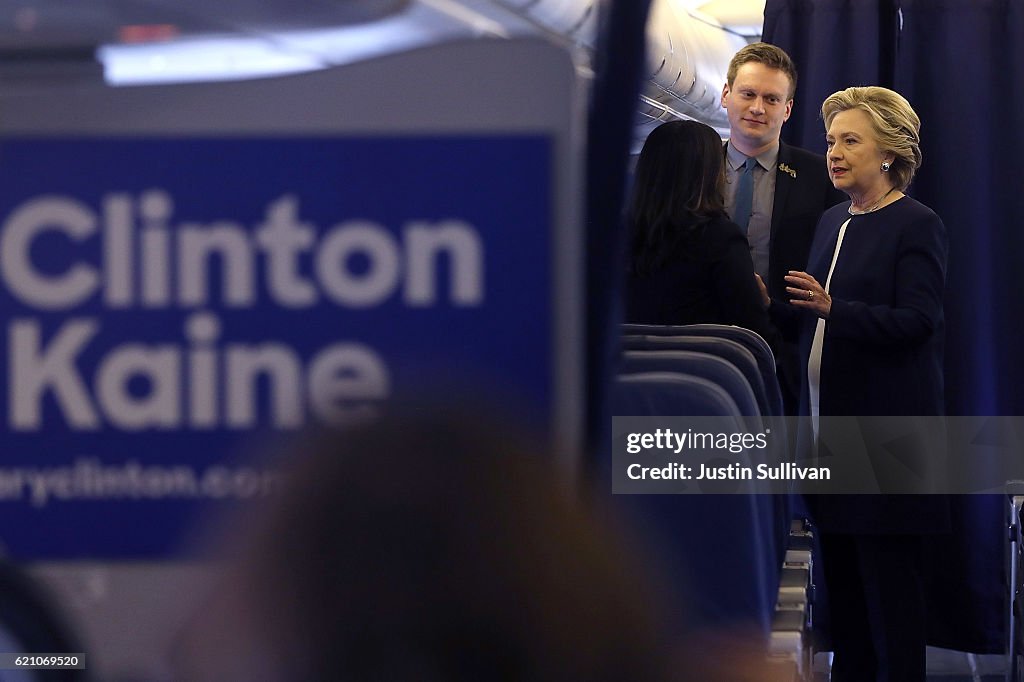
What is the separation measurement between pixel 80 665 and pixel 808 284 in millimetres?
1262

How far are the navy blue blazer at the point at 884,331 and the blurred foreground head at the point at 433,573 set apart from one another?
1164 millimetres

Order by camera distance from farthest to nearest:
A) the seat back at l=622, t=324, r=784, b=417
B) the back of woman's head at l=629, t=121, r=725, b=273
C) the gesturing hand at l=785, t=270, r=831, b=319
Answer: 1. the gesturing hand at l=785, t=270, r=831, b=319
2. the back of woman's head at l=629, t=121, r=725, b=273
3. the seat back at l=622, t=324, r=784, b=417

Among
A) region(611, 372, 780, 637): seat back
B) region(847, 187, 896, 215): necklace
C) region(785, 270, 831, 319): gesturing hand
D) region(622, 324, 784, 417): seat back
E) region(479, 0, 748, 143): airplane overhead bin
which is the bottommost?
region(611, 372, 780, 637): seat back

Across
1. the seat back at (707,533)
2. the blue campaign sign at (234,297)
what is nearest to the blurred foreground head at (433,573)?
the blue campaign sign at (234,297)

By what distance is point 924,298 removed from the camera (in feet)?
5.82

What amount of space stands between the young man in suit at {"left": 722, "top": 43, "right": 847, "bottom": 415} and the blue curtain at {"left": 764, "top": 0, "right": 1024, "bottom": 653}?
24.6 inches

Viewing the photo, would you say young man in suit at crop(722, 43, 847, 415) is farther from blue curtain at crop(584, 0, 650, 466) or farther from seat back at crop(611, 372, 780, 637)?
blue curtain at crop(584, 0, 650, 466)

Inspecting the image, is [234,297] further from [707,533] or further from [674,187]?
[674,187]

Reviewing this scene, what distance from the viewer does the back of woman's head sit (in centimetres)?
150

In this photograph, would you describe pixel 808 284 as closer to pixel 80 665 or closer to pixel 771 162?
pixel 771 162

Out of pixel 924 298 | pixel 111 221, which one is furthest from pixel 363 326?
pixel 924 298

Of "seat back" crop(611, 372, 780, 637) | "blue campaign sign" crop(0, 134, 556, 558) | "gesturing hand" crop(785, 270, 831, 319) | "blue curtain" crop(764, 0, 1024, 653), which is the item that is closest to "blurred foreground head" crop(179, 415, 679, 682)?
"blue campaign sign" crop(0, 134, 556, 558)

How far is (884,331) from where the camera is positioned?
178 cm

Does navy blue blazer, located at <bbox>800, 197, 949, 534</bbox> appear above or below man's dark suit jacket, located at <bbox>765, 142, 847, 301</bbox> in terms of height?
below
